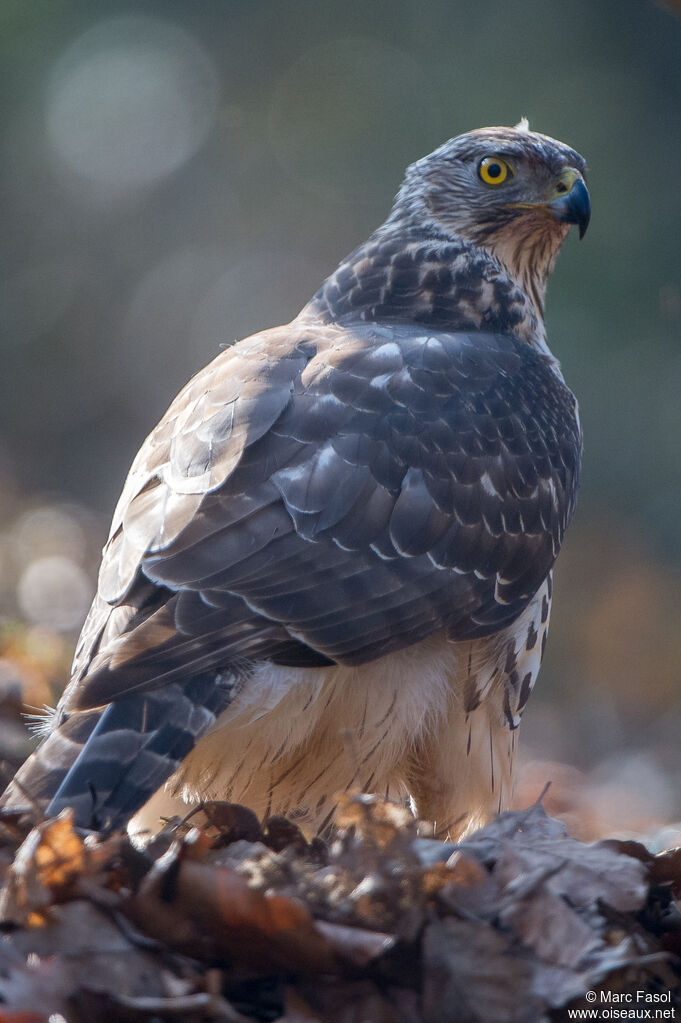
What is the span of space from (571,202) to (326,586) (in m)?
2.35

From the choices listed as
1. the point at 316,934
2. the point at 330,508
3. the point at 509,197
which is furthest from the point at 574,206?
the point at 316,934

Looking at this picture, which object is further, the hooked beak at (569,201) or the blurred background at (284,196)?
the blurred background at (284,196)

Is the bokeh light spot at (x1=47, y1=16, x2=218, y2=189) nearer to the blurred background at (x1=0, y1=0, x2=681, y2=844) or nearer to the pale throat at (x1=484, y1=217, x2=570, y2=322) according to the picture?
the blurred background at (x1=0, y1=0, x2=681, y2=844)

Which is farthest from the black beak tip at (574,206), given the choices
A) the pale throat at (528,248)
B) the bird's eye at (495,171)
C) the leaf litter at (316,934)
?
the leaf litter at (316,934)

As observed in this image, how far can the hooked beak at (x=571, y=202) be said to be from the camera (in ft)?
16.7

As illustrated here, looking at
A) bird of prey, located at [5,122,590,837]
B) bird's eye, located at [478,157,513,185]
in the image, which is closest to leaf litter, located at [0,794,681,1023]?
bird of prey, located at [5,122,590,837]

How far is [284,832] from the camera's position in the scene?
3.22 metres

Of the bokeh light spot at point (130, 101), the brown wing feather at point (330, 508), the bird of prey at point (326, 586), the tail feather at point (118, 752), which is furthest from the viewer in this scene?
the bokeh light spot at point (130, 101)

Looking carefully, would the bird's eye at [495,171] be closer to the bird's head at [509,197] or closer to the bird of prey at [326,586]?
the bird's head at [509,197]

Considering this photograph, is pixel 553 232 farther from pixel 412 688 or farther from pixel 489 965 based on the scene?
pixel 489 965

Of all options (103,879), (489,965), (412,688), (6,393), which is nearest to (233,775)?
(412,688)

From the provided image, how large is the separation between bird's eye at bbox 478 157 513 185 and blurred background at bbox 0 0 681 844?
310 inches

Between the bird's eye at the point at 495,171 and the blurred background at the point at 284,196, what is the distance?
7881 millimetres

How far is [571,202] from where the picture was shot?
5074mm
